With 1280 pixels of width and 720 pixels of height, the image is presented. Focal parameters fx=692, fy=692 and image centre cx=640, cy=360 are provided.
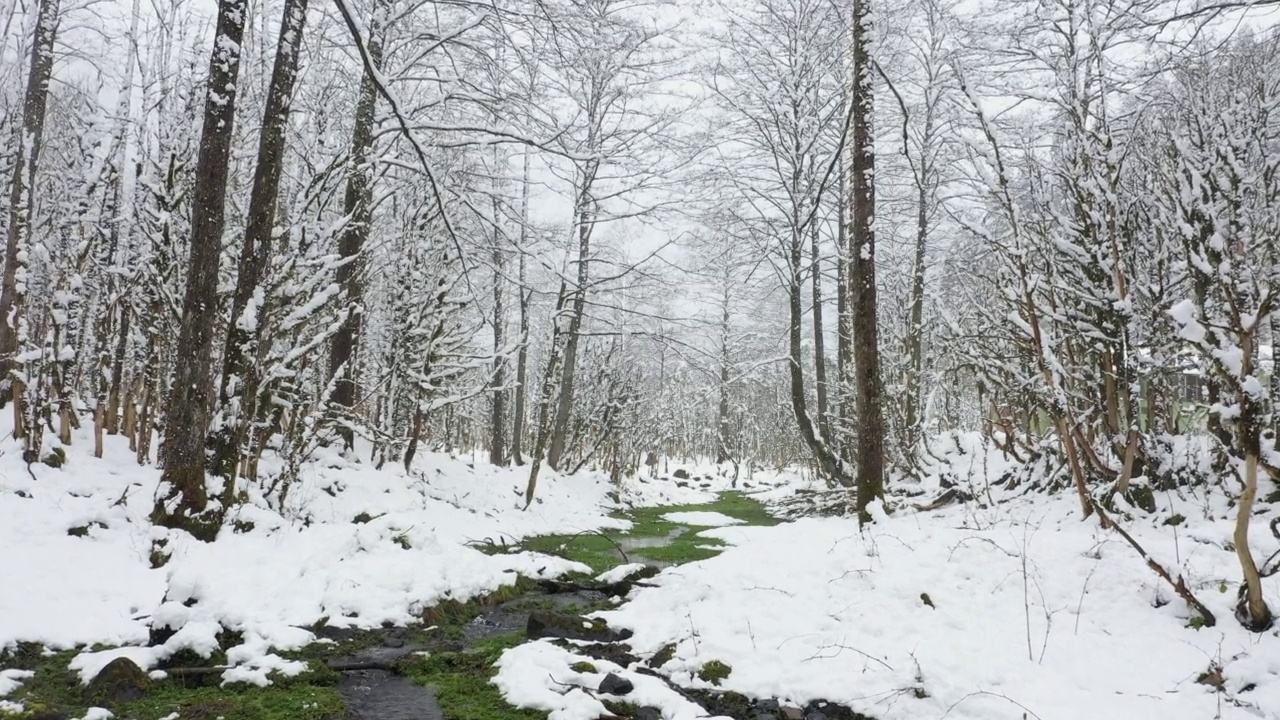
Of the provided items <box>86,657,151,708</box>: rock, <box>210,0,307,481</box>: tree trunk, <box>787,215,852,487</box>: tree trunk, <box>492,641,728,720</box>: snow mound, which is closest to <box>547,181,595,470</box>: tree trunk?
<box>787,215,852,487</box>: tree trunk

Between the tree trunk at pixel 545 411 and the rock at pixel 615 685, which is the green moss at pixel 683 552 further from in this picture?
the rock at pixel 615 685

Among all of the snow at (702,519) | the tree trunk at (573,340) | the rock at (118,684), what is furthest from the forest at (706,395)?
the snow at (702,519)

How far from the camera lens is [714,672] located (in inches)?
183

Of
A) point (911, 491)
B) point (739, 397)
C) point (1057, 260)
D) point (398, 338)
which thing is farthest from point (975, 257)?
point (739, 397)

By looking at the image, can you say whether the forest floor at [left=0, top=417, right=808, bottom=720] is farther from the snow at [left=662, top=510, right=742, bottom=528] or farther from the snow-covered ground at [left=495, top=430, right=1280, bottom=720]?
the snow at [left=662, top=510, right=742, bottom=528]

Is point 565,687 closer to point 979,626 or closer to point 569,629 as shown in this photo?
point 569,629

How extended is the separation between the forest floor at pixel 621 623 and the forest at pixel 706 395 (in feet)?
0.11

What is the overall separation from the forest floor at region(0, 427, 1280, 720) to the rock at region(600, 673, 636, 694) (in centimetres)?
1

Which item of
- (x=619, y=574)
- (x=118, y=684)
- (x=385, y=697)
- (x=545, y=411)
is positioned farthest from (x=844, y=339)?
(x=118, y=684)

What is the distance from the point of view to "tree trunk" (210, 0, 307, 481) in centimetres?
711

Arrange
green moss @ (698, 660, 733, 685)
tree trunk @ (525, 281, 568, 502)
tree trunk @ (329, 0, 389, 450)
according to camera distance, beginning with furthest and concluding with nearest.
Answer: tree trunk @ (525, 281, 568, 502), tree trunk @ (329, 0, 389, 450), green moss @ (698, 660, 733, 685)

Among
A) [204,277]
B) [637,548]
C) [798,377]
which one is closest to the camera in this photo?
[204,277]

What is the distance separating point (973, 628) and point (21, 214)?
37.0 feet

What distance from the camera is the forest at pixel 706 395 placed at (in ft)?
14.1
